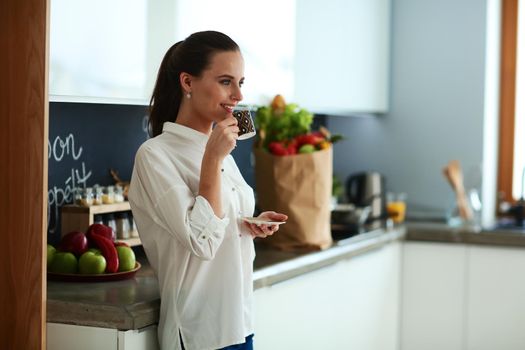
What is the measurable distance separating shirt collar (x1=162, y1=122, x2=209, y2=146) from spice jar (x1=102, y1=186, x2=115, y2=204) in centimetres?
59

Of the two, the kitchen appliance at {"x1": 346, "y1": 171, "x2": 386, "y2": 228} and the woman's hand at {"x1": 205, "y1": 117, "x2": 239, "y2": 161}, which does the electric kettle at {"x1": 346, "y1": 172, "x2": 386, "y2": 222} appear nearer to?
the kitchen appliance at {"x1": 346, "y1": 171, "x2": 386, "y2": 228}

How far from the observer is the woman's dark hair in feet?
6.38

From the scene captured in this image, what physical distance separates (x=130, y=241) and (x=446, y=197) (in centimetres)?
200

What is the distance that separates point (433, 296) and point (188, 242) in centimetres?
217

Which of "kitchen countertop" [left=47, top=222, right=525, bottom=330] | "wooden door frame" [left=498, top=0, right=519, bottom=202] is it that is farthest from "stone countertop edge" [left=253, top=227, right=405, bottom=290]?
"wooden door frame" [left=498, top=0, right=519, bottom=202]

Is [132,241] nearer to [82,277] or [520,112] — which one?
[82,277]

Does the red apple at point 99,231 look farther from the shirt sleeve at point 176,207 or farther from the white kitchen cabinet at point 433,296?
Result: the white kitchen cabinet at point 433,296

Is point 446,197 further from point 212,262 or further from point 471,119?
point 212,262

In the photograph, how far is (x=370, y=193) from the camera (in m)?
3.88

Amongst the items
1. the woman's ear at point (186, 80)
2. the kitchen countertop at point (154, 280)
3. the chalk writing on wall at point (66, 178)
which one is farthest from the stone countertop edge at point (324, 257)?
the woman's ear at point (186, 80)

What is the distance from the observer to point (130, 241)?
2.58 meters

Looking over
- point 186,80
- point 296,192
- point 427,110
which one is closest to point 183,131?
point 186,80

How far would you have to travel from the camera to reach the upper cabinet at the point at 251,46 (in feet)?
6.80

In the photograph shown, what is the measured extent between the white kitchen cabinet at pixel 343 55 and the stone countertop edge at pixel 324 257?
0.52 m
